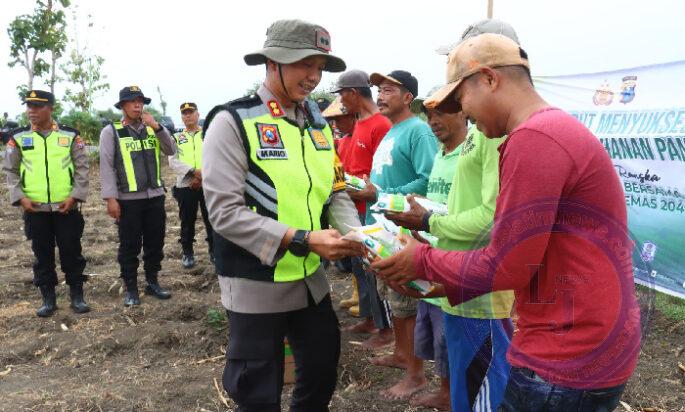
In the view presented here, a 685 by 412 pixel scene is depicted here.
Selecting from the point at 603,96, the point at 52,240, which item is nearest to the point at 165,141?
the point at 52,240

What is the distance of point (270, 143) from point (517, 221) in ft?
3.76

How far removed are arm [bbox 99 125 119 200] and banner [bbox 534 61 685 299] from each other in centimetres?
453

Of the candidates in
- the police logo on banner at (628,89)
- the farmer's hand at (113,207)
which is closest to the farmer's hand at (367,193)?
the police logo on banner at (628,89)

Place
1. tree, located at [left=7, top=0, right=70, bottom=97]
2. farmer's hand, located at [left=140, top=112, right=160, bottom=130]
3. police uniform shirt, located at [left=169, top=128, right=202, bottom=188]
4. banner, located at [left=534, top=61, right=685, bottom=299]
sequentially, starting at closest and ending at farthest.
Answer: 1. banner, located at [left=534, top=61, right=685, bottom=299]
2. farmer's hand, located at [left=140, top=112, right=160, bottom=130]
3. police uniform shirt, located at [left=169, top=128, right=202, bottom=188]
4. tree, located at [left=7, top=0, right=70, bottom=97]

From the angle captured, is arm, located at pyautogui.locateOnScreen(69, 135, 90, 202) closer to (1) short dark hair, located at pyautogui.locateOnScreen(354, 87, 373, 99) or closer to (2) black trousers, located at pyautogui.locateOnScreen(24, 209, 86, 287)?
(2) black trousers, located at pyautogui.locateOnScreen(24, 209, 86, 287)

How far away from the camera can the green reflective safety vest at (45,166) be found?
5105mm

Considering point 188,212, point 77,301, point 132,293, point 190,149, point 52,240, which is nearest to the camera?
point 52,240

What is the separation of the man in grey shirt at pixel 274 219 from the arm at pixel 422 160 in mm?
1134

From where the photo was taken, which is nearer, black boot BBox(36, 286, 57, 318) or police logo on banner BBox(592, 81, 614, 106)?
police logo on banner BBox(592, 81, 614, 106)

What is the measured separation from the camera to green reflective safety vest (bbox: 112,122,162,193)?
546 centimetres

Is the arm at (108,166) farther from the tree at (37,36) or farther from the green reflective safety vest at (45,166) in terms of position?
the tree at (37,36)

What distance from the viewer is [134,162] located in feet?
18.1

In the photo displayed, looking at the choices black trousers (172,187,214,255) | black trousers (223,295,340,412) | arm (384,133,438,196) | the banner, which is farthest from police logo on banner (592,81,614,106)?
black trousers (172,187,214,255)

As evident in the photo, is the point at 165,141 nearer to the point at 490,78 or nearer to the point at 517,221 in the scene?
the point at 490,78
